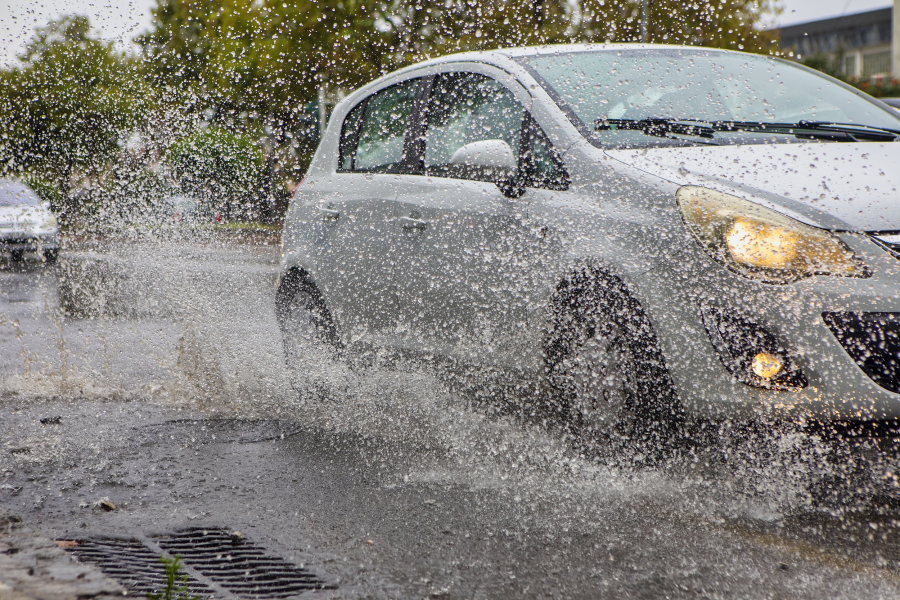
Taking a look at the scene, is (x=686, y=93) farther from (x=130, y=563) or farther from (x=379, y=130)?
(x=130, y=563)

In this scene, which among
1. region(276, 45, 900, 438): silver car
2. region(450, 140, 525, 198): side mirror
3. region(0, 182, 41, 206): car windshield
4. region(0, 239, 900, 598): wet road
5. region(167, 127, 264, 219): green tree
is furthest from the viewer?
region(0, 182, 41, 206): car windshield

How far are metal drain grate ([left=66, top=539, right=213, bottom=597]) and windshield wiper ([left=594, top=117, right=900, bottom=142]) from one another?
224cm

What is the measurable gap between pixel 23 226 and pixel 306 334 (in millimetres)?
13718

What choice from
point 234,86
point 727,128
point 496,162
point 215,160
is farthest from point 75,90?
point 727,128

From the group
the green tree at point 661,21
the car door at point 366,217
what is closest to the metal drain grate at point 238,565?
the car door at point 366,217

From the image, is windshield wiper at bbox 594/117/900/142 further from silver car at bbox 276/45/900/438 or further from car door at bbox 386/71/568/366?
car door at bbox 386/71/568/366

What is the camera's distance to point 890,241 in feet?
9.76

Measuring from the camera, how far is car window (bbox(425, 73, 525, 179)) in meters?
4.14

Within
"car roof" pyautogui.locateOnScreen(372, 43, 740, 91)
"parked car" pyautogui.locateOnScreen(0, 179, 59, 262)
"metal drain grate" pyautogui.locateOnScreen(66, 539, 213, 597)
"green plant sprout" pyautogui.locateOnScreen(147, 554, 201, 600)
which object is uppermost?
"car roof" pyautogui.locateOnScreen(372, 43, 740, 91)

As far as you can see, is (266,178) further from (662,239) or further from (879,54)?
(879,54)

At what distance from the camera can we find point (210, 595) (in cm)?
255

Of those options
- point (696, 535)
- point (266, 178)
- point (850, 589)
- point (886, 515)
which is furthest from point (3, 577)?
point (266, 178)

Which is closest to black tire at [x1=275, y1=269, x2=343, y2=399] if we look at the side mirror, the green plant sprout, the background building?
the side mirror

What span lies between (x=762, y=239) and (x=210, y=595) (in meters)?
1.93
